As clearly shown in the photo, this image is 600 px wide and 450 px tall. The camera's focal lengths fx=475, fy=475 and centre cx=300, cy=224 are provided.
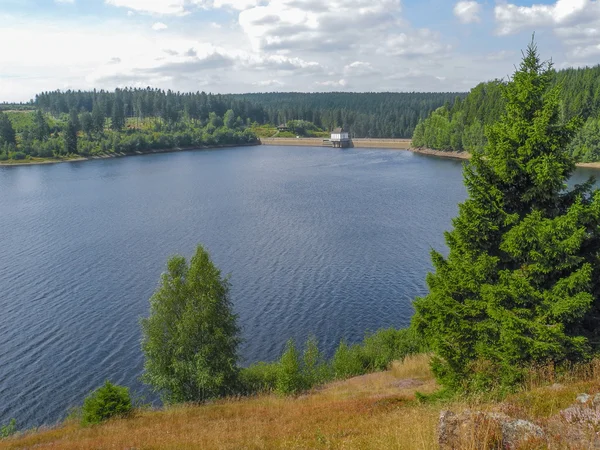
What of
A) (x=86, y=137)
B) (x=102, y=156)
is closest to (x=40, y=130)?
(x=86, y=137)

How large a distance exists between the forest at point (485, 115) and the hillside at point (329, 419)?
11328cm

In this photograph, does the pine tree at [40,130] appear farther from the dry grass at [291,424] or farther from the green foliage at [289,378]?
the dry grass at [291,424]

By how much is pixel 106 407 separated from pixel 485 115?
149187 millimetres

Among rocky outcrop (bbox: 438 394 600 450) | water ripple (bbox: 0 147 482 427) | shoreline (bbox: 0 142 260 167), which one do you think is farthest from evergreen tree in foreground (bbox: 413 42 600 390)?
shoreline (bbox: 0 142 260 167)

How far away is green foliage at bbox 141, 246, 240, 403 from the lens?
25344mm

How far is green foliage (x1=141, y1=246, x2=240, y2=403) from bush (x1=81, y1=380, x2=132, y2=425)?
408 cm

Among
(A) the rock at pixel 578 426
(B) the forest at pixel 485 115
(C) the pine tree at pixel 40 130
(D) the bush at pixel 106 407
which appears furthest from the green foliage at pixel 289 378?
(C) the pine tree at pixel 40 130

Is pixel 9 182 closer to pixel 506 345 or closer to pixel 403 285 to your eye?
pixel 403 285

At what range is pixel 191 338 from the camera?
84.2 feet

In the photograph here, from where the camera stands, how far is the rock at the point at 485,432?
8.16 meters

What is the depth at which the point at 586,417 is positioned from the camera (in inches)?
339

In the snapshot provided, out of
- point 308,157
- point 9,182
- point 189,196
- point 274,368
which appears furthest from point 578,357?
point 308,157

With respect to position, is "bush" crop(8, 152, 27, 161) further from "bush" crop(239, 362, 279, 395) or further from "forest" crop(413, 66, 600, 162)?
"bush" crop(239, 362, 279, 395)

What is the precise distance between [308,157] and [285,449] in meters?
159
